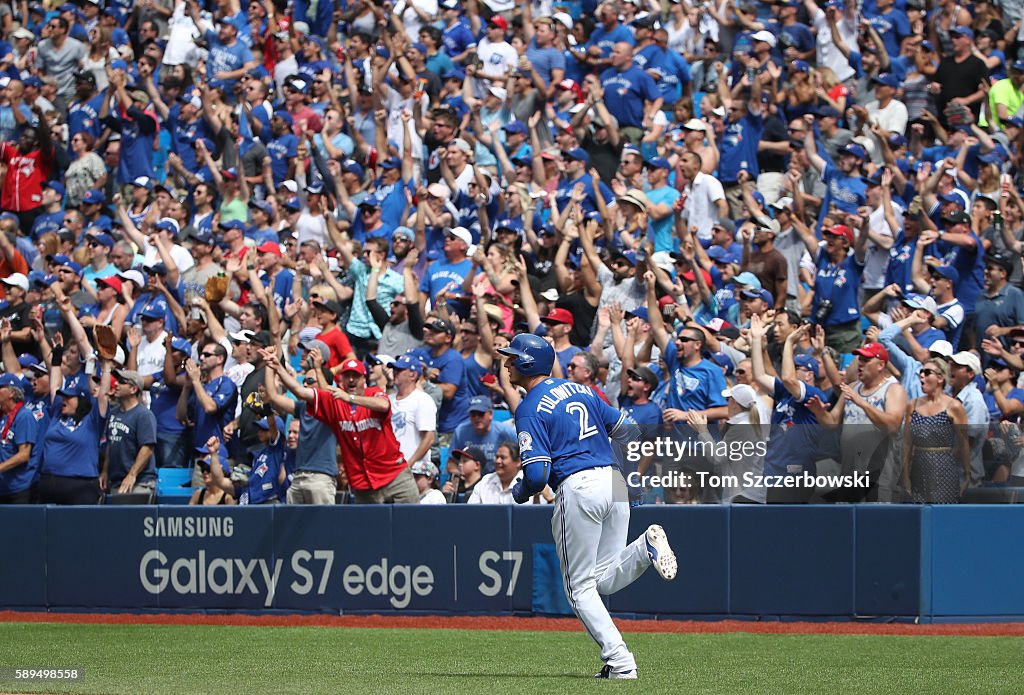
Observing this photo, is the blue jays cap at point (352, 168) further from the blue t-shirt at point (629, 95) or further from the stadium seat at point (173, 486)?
the stadium seat at point (173, 486)

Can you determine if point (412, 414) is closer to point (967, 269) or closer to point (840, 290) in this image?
point (840, 290)

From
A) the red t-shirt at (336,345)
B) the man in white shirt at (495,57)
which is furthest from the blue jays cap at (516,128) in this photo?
the red t-shirt at (336,345)

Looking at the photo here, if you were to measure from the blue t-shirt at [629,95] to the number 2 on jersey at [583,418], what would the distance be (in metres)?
10.3

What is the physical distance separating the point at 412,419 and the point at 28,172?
30.6 ft

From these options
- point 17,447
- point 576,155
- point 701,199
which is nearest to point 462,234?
point 576,155

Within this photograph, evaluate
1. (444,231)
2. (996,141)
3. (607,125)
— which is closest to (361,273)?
(444,231)

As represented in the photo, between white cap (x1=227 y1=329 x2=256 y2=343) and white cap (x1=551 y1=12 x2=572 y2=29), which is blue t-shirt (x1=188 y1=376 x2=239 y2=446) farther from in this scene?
white cap (x1=551 y1=12 x2=572 y2=29)

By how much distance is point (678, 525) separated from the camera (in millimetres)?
12758

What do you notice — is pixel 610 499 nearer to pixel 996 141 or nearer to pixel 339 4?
pixel 996 141

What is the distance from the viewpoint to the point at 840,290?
1506 cm

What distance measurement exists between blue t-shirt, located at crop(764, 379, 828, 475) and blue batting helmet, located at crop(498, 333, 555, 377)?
13.3ft

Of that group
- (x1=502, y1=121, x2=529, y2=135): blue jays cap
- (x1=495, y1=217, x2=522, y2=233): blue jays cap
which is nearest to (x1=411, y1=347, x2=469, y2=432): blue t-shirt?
(x1=495, y1=217, x2=522, y2=233): blue jays cap

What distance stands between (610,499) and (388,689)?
1.61m

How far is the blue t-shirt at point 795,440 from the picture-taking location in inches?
488
